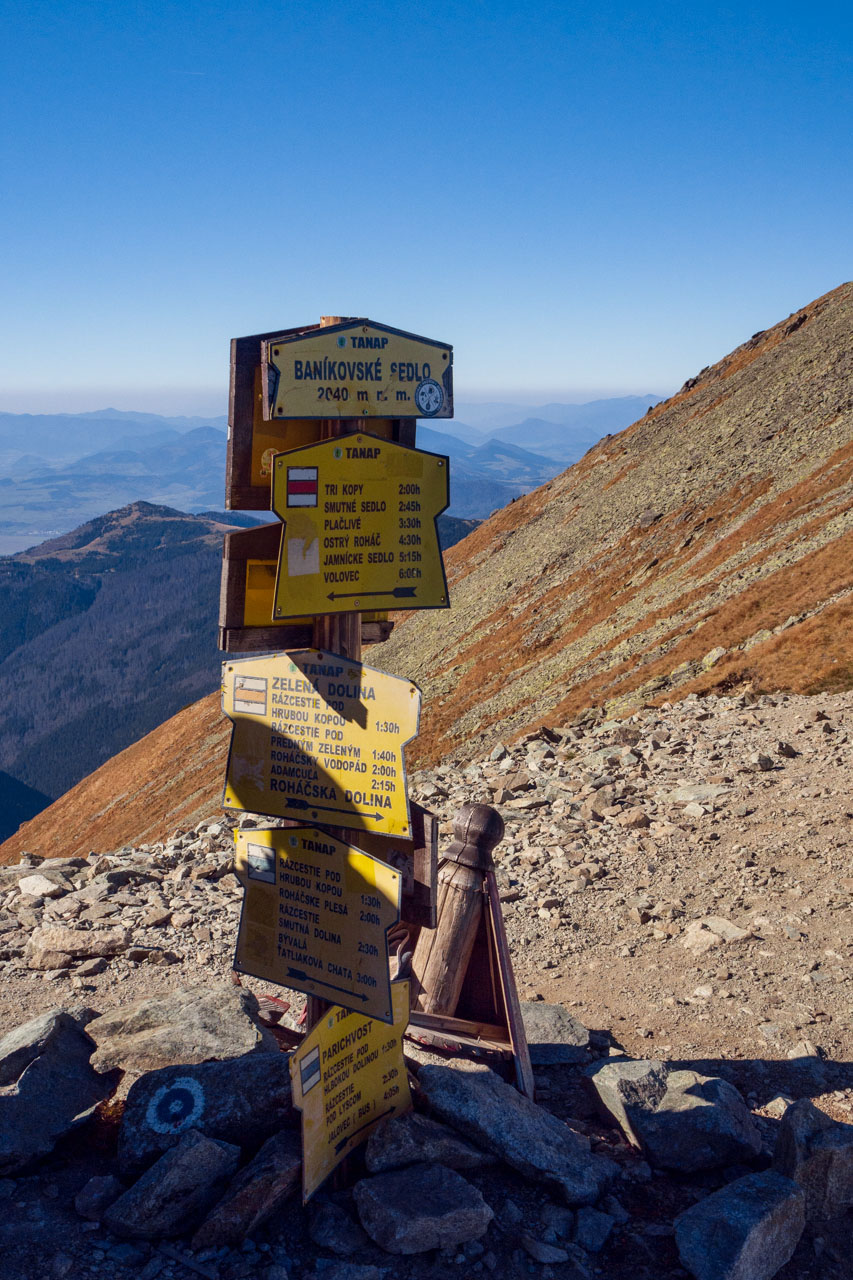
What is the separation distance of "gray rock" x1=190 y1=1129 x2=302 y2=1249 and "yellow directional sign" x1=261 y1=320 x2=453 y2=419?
155 inches

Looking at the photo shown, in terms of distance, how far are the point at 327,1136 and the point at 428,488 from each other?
366 cm

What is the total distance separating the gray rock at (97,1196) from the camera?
183 inches

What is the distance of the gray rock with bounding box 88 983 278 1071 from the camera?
235 inches

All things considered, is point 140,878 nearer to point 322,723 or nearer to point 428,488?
point 322,723

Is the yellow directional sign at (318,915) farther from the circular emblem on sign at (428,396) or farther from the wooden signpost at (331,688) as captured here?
the circular emblem on sign at (428,396)

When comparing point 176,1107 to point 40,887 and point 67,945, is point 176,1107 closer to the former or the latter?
point 67,945

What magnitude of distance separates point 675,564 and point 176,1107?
3894cm

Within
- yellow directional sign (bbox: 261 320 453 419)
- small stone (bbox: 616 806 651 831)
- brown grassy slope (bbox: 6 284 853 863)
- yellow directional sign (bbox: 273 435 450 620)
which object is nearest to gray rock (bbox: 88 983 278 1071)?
yellow directional sign (bbox: 273 435 450 620)

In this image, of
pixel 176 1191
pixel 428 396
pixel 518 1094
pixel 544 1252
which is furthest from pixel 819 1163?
pixel 428 396

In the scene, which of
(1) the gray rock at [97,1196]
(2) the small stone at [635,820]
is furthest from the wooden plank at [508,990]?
(2) the small stone at [635,820]

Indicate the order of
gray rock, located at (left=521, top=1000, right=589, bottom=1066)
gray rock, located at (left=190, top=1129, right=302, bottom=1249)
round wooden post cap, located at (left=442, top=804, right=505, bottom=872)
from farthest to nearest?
gray rock, located at (left=521, top=1000, right=589, bottom=1066) < round wooden post cap, located at (left=442, top=804, right=505, bottom=872) < gray rock, located at (left=190, top=1129, right=302, bottom=1249)

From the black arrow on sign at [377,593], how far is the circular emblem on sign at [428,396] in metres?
1.00

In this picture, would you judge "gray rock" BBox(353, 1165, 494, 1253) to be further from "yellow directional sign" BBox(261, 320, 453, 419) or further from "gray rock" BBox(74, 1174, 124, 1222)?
"yellow directional sign" BBox(261, 320, 453, 419)

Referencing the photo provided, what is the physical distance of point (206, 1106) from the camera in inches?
201
